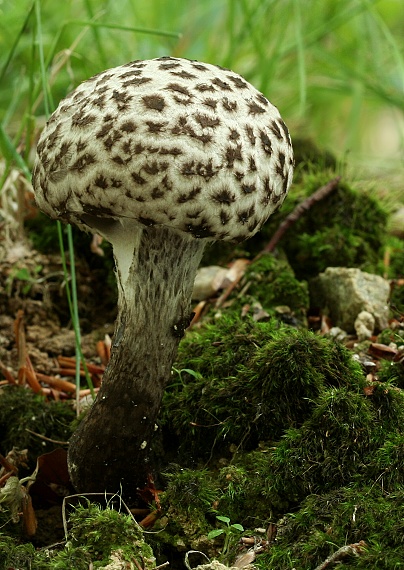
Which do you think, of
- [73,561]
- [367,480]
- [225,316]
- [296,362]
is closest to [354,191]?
[225,316]

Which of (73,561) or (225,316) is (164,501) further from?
(225,316)

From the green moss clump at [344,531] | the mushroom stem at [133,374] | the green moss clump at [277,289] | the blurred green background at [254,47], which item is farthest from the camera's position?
the blurred green background at [254,47]

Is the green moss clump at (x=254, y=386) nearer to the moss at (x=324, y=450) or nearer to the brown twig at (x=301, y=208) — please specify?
the moss at (x=324, y=450)

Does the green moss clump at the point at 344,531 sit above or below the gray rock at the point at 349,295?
below

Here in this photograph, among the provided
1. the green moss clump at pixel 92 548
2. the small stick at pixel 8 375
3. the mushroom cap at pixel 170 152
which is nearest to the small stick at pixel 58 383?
the small stick at pixel 8 375

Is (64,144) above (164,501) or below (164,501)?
above

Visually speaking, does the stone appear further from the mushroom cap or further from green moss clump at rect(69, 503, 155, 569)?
green moss clump at rect(69, 503, 155, 569)

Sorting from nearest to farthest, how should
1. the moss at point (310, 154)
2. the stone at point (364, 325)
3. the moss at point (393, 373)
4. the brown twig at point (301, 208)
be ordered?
the moss at point (393, 373), the stone at point (364, 325), the brown twig at point (301, 208), the moss at point (310, 154)

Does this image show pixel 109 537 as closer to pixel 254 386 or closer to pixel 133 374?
pixel 133 374
